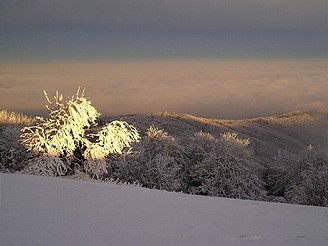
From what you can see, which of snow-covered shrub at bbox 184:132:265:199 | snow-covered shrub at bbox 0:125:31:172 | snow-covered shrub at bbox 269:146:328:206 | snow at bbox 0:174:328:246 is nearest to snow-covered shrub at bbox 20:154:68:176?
snow-covered shrub at bbox 0:125:31:172

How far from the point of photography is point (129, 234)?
4.85 m

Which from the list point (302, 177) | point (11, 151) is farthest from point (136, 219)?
point (302, 177)

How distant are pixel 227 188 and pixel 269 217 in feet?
61.2

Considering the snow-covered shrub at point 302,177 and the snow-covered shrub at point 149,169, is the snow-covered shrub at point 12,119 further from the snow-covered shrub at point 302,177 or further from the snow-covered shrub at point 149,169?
the snow-covered shrub at point 302,177

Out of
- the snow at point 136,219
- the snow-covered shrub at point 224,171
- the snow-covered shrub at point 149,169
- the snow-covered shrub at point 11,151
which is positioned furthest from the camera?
the snow-covered shrub at point 224,171

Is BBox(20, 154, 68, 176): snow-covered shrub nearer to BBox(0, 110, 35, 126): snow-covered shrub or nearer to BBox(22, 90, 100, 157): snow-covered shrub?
BBox(22, 90, 100, 157): snow-covered shrub

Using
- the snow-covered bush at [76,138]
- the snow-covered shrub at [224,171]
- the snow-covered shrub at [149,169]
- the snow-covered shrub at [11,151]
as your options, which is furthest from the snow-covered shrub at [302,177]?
the snow-covered shrub at [11,151]

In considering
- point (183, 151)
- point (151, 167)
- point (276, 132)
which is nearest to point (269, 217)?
point (151, 167)

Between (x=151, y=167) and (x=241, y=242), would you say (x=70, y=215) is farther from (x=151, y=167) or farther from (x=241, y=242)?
(x=151, y=167)

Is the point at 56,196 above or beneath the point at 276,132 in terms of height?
above

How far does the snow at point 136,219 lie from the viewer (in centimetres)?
469

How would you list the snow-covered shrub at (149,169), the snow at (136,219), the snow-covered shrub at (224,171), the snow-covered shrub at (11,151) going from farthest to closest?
the snow-covered shrub at (224,171), the snow-covered shrub at (149,169), the snow-covered shrub at (11,151), the snow at (136,219)

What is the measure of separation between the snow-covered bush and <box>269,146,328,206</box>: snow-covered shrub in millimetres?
9613

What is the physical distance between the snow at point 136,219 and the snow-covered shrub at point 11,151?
14840 mm
